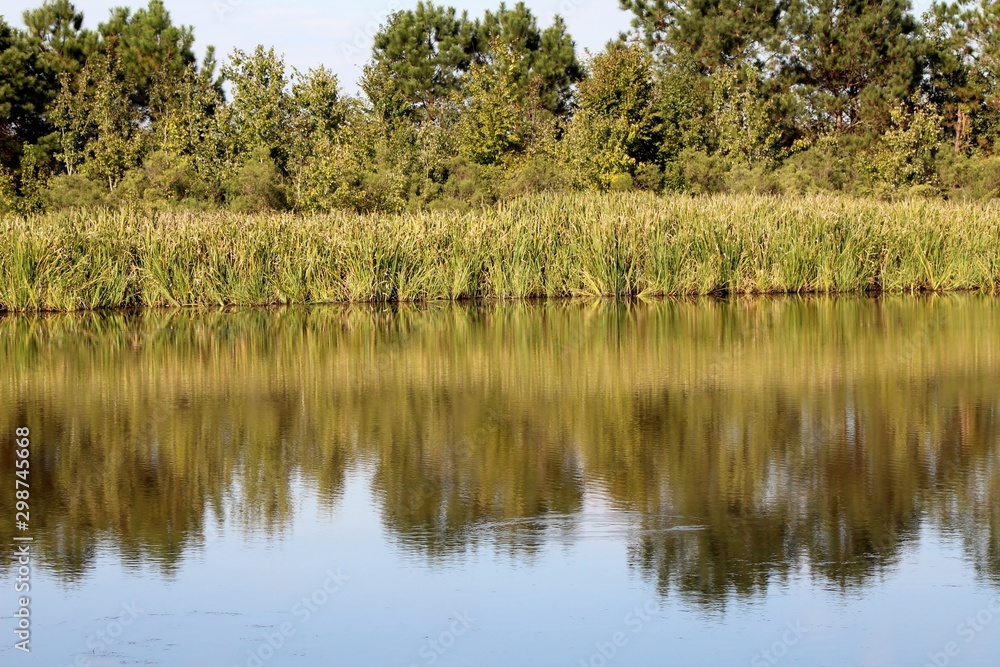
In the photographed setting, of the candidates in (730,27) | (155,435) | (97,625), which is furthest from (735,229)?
(730,27)

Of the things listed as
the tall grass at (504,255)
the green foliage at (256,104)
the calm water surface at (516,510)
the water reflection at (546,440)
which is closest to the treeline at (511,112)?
the green foliage at (256,104)

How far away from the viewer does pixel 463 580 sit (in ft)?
18.5

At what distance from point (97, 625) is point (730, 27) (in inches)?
1535

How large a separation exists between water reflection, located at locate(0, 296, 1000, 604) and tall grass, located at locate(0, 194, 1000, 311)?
5570 mm

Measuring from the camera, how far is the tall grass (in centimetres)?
2114

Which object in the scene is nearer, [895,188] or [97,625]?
[97,625]

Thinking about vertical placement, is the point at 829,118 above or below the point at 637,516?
above

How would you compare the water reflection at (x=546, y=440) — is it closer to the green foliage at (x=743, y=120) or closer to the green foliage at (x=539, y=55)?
the green foliage at (x=743, y=120)

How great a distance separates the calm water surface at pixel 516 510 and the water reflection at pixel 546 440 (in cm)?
3

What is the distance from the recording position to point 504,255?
22.4 m

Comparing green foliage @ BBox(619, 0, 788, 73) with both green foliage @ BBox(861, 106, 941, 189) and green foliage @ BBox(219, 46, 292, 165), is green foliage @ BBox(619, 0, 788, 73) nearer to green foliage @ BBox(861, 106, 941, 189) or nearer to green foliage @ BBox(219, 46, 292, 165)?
green foliage @ BBox(861, 106, 941, 189)

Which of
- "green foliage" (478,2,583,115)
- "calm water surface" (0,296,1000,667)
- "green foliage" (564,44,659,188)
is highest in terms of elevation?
"green foliage" (478,2,583,115)

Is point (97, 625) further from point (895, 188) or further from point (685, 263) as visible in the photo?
point (895, 188)

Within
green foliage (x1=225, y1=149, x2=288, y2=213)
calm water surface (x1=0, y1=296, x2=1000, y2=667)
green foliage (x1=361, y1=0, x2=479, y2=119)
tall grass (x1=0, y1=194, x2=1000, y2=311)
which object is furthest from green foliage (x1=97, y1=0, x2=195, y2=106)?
calm water surface (x1=0, y1=296, x2=1000, y2=667)
